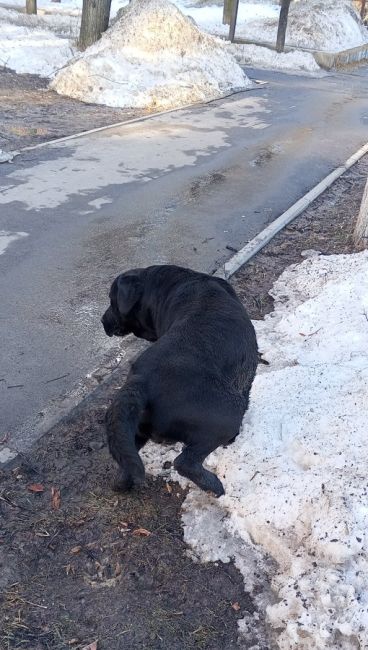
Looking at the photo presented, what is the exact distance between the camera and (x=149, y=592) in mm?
3324

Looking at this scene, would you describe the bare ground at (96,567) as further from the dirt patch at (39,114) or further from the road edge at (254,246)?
the dirt patch at (39,114)

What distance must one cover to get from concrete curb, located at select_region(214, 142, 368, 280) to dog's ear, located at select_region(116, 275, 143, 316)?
90.8 inches

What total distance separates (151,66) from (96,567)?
16596 millimetres

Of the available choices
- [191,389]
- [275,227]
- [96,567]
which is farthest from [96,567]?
[275,227]

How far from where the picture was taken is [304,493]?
3654mm

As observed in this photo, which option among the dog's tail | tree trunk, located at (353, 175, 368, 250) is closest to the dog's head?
the dog's tail

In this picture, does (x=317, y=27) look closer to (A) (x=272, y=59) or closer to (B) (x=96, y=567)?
(A) (x=272, y=59)

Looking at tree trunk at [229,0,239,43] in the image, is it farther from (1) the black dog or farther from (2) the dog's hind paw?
(2) the dog's hind paw

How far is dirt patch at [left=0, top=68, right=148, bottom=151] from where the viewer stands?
482 inches

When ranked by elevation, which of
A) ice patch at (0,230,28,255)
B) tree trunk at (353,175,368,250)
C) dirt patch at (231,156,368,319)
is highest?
tree trunk at (353,175,368,250)

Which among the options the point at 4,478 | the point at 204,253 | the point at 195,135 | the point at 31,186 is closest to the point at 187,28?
the point at 195,135

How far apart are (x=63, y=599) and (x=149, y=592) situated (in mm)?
434

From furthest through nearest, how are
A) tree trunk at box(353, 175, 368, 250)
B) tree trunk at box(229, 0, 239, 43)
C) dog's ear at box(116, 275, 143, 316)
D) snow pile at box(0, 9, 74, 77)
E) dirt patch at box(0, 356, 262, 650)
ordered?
1. tree trunk at box(229, 0, 239, 43)
2. snow pile at box(0, 9, 74, 77)
3. tree trunk at box(353, 175, 368, 250)
4. dog's ear at box(116, 275, 143, 316)
5. dirt patch at box(0, 356, 262, 650)

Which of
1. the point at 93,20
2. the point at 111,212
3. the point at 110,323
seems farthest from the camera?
the point at 93,20
